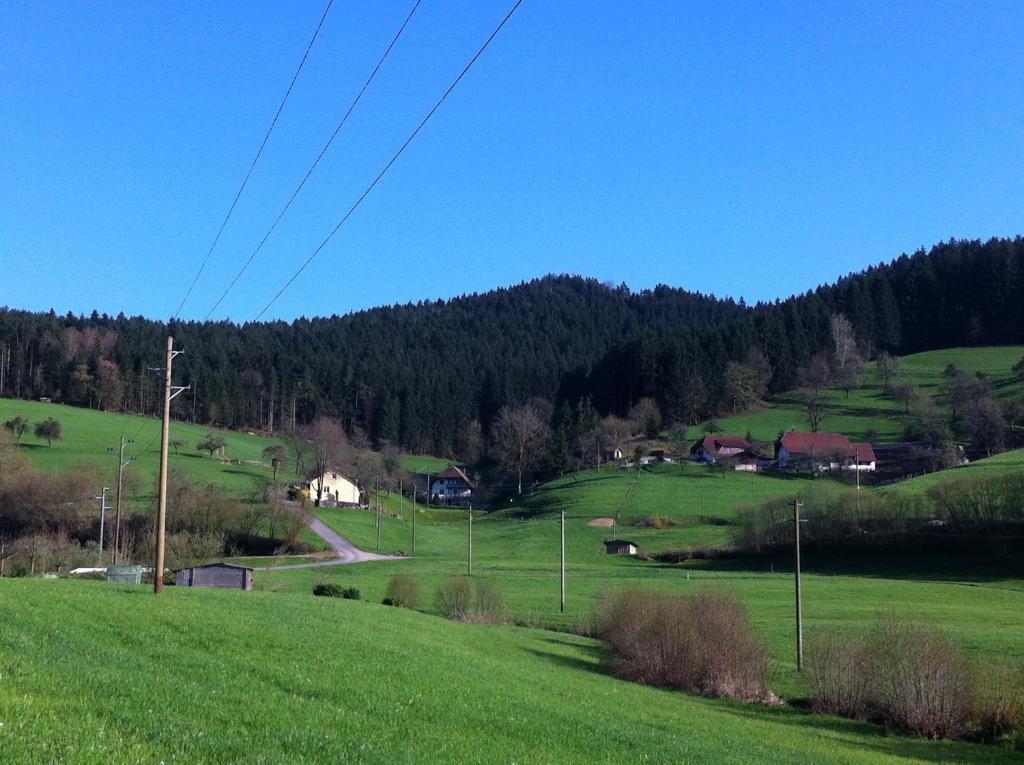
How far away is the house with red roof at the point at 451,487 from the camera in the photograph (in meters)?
166

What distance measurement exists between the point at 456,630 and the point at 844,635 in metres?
15.7

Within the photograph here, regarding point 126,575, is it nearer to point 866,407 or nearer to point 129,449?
point 129,449

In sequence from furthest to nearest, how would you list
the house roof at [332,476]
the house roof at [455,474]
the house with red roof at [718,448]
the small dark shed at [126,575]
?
1. the house roof at [455,474]
2. the house with red roof at [718,448]
3. the house roof at [332,476]
4. the small dark shed at [126,575]

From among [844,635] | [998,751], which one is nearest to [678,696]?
[844,635]

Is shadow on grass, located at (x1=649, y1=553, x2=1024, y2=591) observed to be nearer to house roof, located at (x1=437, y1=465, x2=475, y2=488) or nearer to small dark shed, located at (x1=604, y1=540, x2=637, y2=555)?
small dark shed, located at (x1=604, y1=540, x2=637, y2=555)

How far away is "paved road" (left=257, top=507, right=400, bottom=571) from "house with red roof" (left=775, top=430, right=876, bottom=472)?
6711 cm

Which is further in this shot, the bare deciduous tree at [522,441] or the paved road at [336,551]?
the bare deciduous tree at [522,441]

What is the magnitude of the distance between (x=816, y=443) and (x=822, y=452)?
440cm

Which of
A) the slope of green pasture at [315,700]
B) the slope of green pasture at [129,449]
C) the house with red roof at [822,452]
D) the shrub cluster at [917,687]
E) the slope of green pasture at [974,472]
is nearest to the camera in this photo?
the slope of green pasture at [315,700]

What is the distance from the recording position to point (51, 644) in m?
18.0

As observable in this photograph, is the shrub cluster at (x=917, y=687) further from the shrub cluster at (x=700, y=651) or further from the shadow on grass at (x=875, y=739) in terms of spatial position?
the shrub cluster at (x=700, y=651)

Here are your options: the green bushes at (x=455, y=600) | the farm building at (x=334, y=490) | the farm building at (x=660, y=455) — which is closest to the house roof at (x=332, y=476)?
the farm building at (x=334, y=490)

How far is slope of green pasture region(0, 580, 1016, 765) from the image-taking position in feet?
39.3

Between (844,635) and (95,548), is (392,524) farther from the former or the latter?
(844,635)
